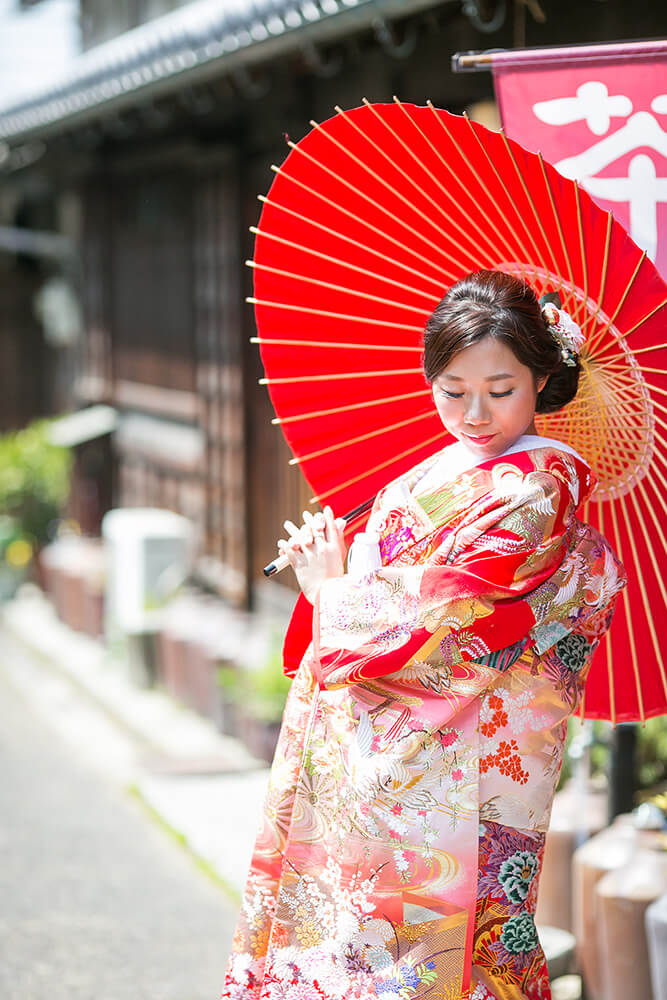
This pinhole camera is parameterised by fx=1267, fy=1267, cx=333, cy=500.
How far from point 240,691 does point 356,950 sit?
4.54m

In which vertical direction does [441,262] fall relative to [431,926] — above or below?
above

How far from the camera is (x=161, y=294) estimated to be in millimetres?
9836

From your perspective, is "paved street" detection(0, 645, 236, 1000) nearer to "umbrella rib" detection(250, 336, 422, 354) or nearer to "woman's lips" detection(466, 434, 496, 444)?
"umbrella rib" detection(250, 336, 422, 354)

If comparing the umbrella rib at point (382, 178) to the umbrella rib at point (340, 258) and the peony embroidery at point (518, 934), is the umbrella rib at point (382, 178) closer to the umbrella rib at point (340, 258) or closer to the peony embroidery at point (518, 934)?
the umbrella rib at point (340, 258)

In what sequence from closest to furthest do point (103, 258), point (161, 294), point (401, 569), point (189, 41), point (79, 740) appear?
1. point (401, 569)
2. point (189, 41)
3. point (79, 740)
4. point (161, 294)
5. point (103, 258)

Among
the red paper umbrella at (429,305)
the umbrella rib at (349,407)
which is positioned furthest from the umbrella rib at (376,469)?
the umbrella rib at (349,407)

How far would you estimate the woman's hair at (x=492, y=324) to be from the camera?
232 centimetres

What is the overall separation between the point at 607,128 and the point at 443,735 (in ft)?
4.27

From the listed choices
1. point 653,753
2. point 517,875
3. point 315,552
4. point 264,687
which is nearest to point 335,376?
point 315,552

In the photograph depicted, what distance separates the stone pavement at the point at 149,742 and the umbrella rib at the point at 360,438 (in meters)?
2.83

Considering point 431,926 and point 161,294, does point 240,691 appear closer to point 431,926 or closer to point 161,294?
point 161,294

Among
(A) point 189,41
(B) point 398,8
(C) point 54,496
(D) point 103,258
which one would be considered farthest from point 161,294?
(B) point 398,8

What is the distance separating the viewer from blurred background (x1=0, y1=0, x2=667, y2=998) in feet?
17.8

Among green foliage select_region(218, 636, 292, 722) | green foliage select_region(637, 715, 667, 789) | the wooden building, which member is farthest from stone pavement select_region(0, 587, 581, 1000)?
the wooden building
